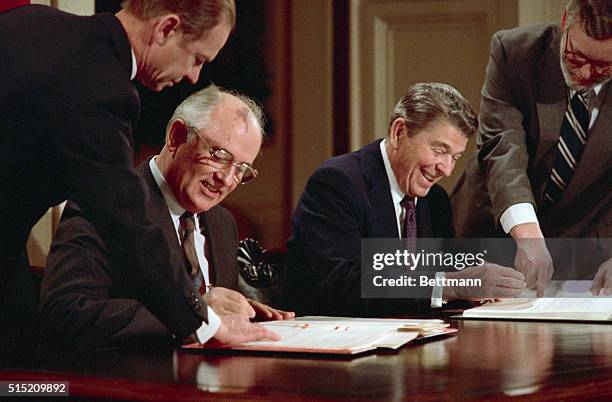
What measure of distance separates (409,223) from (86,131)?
1.60 meters

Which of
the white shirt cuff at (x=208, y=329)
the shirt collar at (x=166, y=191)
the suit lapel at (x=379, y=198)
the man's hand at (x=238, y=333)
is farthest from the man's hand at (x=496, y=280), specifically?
the white shirt cuff at (x=208, y=329)

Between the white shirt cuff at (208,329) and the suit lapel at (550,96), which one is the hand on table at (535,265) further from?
the white shirt cuff at (208,329)

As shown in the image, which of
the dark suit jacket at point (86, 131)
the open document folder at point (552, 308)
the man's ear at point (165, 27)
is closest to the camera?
the dark suit jacket at point (86, 131)

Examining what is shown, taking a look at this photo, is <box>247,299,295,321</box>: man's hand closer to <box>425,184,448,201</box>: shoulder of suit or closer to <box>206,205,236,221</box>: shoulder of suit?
<box>206,205,236,221</box>: shoulder of suit

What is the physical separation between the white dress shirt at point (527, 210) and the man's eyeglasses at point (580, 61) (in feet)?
0.56

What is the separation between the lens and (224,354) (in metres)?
1.49

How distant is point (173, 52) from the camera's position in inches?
65.5

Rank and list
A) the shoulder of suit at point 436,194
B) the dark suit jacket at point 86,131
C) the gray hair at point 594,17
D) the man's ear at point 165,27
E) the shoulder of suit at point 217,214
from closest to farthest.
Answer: the dark suit jacket at point 86,131
the man's ear at point 165,27
the shoulder of suit at point 217,214
the gray hair at point 594,17
the shoulder of suit at point 436,194

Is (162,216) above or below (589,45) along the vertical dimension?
below

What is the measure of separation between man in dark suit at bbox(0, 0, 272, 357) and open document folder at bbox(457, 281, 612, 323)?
865mm

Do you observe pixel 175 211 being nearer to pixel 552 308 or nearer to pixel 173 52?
pixel 173 52

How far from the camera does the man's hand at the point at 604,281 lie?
2588 millimetres

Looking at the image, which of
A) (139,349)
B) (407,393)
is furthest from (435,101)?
(407,393)

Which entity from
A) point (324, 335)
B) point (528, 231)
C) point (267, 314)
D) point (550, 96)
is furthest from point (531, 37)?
point (324, 335)
